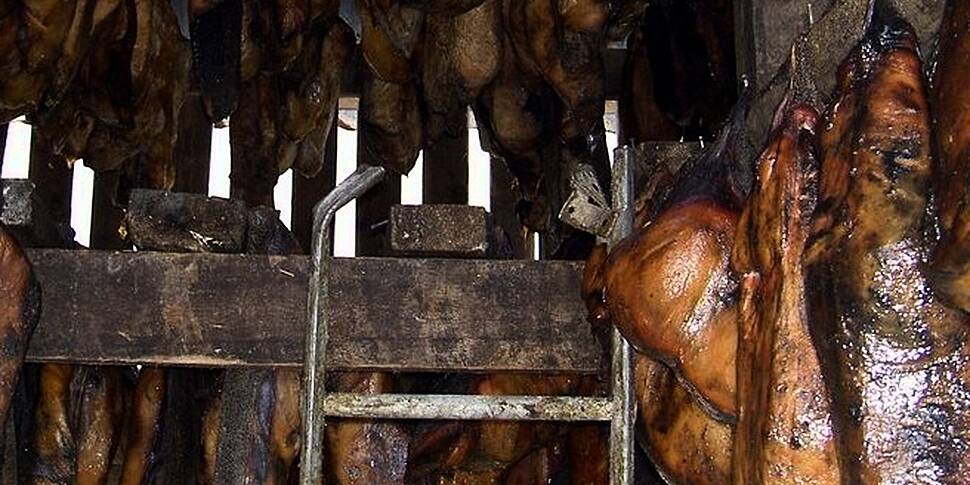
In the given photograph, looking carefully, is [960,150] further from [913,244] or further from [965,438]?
[965,438]

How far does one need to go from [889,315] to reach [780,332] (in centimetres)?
21

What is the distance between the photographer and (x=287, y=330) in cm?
305

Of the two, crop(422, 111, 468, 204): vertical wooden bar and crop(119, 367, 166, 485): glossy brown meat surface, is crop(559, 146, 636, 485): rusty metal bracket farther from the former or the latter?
crop(422, 111, 468, 204): vertical wooden bar

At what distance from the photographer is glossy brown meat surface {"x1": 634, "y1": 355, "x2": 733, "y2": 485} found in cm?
244

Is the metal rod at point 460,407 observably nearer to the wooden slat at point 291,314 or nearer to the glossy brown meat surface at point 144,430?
the wooden slat at point 291,314

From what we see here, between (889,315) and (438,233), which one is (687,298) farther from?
(438,233)

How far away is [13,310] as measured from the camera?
9.53 ft

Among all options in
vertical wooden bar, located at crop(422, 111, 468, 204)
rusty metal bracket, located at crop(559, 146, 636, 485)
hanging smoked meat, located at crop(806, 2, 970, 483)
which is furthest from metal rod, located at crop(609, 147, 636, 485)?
vertical wooden bar, located at crop(422, 111, 468, 204)

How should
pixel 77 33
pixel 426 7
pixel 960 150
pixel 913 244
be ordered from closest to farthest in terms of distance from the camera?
pixel 960 150
pixel 913 244
pixel 426 7
pixel 77 33

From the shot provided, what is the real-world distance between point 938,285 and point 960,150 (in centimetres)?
18

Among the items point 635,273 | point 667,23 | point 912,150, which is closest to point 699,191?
point 635,273

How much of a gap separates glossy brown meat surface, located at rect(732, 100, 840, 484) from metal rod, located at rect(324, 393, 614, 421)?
57cm

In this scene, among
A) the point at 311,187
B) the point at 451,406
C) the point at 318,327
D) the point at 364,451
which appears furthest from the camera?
the point at 311,187

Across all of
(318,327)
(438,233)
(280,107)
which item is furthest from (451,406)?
(280,107)
